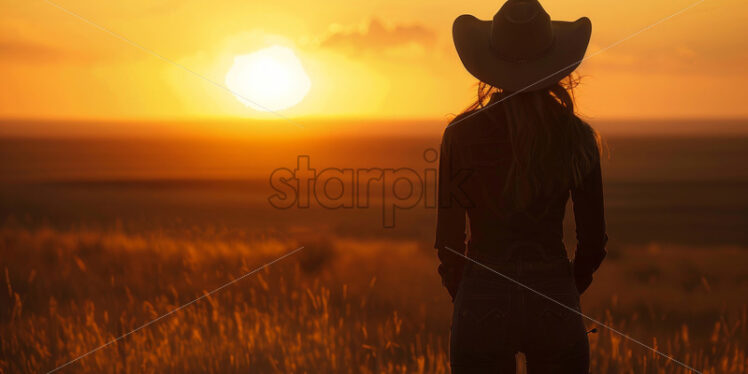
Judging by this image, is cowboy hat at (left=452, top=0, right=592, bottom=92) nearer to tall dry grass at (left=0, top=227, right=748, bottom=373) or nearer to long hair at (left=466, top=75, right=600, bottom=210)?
long hair at (left=466, top=75, right=600, bottom=210)

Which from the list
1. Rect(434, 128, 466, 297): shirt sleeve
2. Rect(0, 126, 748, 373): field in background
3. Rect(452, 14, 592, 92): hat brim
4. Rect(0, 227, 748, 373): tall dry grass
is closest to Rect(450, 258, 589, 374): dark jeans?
Rect(434, 128, 466, 297): shirt sleeve

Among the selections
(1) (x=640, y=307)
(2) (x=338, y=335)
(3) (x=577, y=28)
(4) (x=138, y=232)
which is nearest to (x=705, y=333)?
(1) (x=640, y=307)

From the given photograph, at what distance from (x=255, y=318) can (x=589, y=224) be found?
4.72 meters

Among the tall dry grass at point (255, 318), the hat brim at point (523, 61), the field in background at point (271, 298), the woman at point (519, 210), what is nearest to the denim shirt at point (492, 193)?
the woman at point (519, 210)

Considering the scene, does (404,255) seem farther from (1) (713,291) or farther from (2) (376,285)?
(1) (713,291)

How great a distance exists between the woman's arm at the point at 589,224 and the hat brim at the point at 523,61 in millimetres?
475

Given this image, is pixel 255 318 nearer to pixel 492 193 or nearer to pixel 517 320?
pixel 517 320

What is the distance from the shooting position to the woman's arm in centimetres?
292

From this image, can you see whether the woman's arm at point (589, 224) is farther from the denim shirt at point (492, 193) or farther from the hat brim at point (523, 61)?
the hat brim at point (523, 61)

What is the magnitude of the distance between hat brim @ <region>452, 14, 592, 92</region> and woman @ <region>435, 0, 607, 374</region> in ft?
0.03

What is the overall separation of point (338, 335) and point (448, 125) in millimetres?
3852

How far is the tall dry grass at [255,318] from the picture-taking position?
593 cm

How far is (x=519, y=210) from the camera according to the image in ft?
9.10

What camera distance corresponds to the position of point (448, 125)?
115 inches
